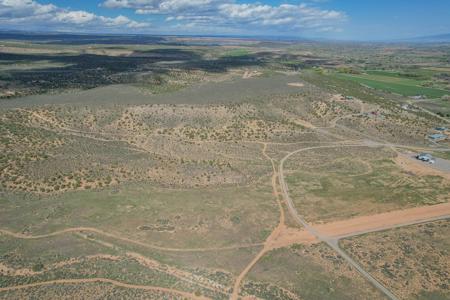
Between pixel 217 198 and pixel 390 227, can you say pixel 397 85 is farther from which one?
pixel 217 198

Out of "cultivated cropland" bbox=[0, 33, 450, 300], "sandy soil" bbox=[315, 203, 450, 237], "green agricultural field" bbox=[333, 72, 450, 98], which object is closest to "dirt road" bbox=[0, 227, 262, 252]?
"cultivated cropland" bbox=[0, 33, 450, 300]

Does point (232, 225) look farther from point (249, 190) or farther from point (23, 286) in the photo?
point (23, 286)

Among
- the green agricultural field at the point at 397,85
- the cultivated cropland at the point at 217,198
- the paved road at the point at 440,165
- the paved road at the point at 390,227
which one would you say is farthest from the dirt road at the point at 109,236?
the green agricultural field at the point at 397,85

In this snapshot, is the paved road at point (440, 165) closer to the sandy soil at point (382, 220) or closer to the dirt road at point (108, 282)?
the sandy soil at point (382, 220)

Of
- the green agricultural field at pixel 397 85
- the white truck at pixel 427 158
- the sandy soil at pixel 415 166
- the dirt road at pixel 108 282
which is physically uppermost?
the green agricultural field at pixel 397 85

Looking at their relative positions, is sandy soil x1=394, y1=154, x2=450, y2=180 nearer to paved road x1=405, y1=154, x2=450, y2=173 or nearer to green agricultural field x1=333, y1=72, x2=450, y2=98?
paved road x1=405, y1=154, x2=450, y2=173

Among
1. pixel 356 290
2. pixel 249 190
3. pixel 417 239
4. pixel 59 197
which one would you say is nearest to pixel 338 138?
pixel 249 190

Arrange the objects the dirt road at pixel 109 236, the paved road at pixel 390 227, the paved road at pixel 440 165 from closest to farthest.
Result: the dirt road at pixel 109 236
the paved road at pixel 390 227
the paved road at pixel 440 165
